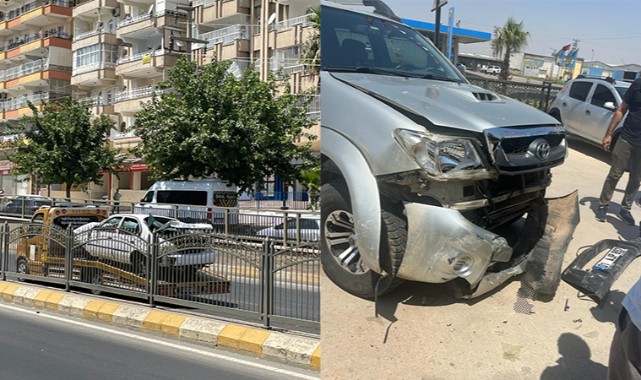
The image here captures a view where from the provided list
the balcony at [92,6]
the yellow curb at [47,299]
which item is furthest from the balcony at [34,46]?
the yellow curb at [47,299]

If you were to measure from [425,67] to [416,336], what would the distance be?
25.3 inches

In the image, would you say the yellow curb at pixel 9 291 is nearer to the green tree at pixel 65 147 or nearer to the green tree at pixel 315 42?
the green tree at pixel 315 42

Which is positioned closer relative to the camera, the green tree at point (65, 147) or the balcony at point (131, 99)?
the green tree at point (65, 147)

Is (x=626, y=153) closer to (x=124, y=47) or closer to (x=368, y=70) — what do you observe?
(x=368, y=70)

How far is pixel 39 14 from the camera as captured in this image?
47156mm

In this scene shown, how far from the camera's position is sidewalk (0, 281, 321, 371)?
23.4 feet

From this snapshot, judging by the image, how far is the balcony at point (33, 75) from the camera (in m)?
46.2

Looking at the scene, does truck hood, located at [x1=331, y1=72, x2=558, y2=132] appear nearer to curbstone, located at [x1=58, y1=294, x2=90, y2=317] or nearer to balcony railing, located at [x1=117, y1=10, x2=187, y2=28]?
curbstone, located at [x1=58, y1=294, x2=90, y2=317]

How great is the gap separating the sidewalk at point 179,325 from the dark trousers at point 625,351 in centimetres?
530

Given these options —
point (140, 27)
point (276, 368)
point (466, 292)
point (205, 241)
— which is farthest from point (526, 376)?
point (140, 27)

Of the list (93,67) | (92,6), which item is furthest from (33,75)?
(93,67)

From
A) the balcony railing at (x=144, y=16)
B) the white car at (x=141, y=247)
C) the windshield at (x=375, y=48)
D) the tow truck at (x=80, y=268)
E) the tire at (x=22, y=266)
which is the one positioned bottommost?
the tire at (x=22, y=266)

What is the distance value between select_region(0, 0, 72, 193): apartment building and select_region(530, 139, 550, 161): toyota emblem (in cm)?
4751

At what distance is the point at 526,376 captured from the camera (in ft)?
4.41
